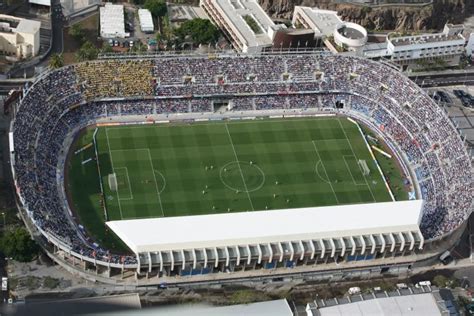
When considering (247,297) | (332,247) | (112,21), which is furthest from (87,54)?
(332,247)

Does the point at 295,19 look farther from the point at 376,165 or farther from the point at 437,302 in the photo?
the point at 437,302

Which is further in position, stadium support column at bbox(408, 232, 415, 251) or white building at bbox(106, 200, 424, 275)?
stadium support column at bbox(408, 232, 415, 251)

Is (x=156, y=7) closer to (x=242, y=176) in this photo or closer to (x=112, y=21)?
(x=112, y=21)

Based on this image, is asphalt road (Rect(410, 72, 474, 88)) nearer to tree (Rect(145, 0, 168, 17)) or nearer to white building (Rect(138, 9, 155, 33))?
tree (Rect(145, 0, 168, 17))

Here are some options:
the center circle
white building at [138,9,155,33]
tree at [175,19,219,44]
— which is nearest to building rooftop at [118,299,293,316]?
the center circle

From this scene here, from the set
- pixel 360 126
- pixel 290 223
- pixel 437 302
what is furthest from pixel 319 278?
pixel 360 126

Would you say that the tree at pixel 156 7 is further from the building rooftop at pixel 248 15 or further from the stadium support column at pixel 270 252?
the stadium support column at pixel 270 252
